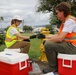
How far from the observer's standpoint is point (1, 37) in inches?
497

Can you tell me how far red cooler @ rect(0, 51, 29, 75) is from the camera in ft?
12.0

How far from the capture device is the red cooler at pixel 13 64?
367cm

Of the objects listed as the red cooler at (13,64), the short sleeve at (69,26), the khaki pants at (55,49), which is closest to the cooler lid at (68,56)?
the khaki pants at (55,49)

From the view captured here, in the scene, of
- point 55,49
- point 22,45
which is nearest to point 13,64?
point 55,49

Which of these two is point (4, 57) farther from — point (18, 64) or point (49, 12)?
point (49, 12)

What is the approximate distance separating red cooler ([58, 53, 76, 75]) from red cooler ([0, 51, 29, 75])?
0.65 m

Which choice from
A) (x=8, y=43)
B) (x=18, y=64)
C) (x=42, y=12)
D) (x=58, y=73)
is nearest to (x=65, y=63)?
(x=58, y=73)

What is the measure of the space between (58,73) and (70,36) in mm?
700

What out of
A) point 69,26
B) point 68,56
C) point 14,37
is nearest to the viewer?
point 68,56

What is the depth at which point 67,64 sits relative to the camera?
365 cm

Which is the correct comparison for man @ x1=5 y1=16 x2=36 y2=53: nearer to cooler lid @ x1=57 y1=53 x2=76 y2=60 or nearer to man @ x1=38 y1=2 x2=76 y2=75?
man @ x1=38 y1=2 x2=76 y2=75

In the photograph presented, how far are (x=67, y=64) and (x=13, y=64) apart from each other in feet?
3.03

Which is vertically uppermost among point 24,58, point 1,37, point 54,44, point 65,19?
point 65,19

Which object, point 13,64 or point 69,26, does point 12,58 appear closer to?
point 13,64
